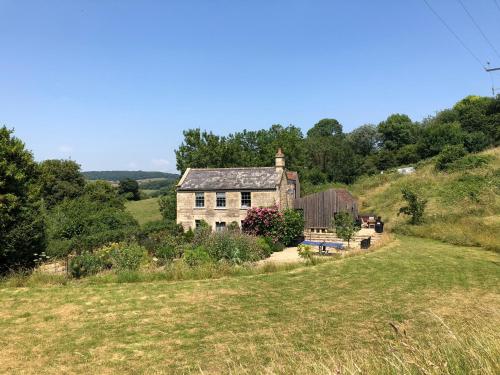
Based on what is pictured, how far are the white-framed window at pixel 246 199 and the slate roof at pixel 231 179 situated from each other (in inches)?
19.0

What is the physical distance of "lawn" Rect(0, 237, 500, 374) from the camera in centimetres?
754

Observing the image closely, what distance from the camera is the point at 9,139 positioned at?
64.0 feet

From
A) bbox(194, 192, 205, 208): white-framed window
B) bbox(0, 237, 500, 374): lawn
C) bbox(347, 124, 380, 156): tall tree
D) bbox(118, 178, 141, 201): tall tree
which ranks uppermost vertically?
bbox(347, 124, 380, 156): tall tree

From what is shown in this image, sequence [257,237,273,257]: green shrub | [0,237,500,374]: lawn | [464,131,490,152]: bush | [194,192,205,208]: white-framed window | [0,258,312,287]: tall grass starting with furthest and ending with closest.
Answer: [464,131,490,152]: bush < [194,192,205,208]: white-framed window < [257,237,273,257]: green shrub < [0,258,312,287]: tall grass < [0,237,500,374]: lawn

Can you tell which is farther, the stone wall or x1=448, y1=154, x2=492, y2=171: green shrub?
x1=448, y1=154, x2=492, y2=171: green shrub

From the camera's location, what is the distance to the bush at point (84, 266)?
1631cm

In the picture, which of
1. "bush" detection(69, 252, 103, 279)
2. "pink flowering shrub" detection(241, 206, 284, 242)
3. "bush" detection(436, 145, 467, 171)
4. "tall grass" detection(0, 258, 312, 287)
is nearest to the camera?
"tall grass" detection(0, 258, 312, 287)

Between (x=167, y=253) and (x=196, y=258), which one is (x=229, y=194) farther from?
(x=196, y=258)

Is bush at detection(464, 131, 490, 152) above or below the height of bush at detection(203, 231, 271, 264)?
above

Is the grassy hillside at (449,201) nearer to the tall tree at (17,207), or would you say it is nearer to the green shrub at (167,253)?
the green shrub at (167,253)

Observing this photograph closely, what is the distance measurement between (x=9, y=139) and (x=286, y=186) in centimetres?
2250

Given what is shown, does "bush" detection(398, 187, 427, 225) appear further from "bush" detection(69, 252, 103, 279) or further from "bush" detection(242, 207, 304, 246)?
"bush" detection(69, 252, 103, 279)

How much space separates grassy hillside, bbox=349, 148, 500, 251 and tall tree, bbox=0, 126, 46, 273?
27.2 m

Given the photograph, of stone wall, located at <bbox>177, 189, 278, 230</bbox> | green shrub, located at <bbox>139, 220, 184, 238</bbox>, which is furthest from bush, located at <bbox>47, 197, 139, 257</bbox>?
stone wall, located at <bbox>177, 189, 278, 230</bbox>
